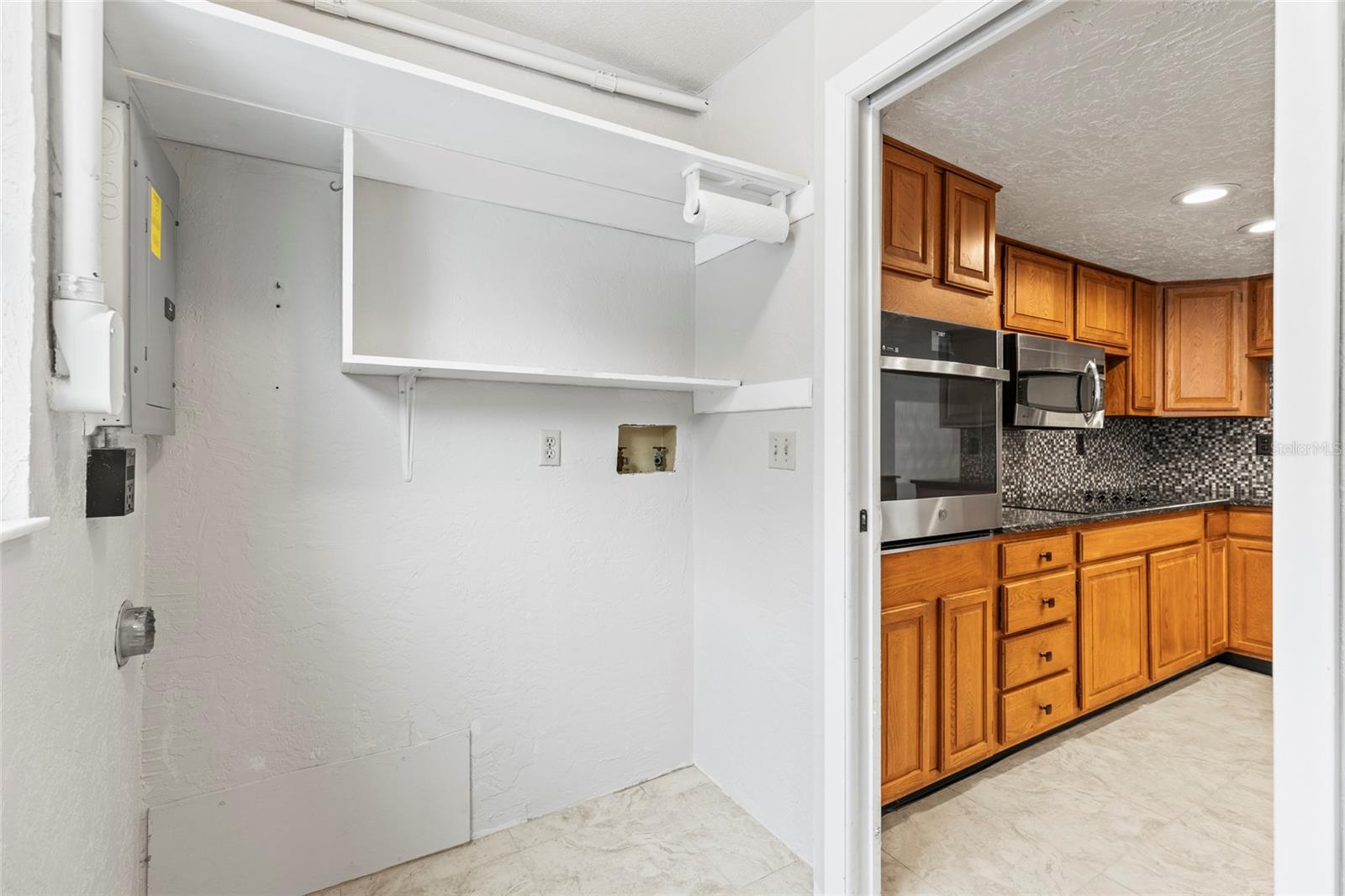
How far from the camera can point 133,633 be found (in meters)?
1.29

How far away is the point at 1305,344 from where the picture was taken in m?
0.86

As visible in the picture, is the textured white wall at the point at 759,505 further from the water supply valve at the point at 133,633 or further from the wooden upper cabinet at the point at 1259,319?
the wooden upper cabinet at the point at 1259,319

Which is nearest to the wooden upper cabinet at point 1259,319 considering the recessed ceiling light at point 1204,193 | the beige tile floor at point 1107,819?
the recessed ceiling light at point 1204,193

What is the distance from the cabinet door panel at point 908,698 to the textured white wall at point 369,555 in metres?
0.72

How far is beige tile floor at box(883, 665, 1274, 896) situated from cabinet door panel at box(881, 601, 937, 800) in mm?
161

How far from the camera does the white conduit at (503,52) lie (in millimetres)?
1676

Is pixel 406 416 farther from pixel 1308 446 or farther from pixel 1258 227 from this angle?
pixel 1258 227

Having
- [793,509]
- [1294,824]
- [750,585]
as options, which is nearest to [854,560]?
[793,509]

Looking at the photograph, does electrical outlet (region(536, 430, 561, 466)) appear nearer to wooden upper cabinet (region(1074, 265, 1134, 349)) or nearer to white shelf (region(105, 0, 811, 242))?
white shelf (region(105, 0, 811, 242))

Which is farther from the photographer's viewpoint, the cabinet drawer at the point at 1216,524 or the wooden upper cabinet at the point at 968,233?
the cabinet drawer at the point at 1216,524

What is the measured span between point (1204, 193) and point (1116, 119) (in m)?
0.83

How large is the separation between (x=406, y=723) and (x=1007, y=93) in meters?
2.47

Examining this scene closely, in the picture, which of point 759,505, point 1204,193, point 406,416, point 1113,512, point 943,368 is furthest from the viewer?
point 1113,512

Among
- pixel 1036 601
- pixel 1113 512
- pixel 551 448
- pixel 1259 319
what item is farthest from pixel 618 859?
pixel 1259 319
